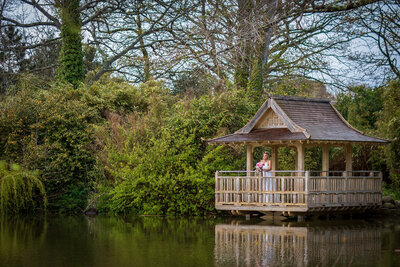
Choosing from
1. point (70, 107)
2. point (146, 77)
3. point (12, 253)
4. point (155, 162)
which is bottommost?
point (12, 253)

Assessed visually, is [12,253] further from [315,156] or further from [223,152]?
[315,156]

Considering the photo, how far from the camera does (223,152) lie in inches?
952

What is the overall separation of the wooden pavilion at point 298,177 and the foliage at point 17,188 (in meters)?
7.05

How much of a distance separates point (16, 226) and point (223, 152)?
859 centimetres

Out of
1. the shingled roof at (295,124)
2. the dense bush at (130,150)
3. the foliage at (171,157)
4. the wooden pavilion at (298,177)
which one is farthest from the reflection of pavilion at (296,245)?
the dense bush at (130,150)

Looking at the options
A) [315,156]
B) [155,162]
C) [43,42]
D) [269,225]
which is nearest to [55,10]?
[43,42]

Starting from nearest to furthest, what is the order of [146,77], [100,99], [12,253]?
[12,253]
[100,99]
[146,77]

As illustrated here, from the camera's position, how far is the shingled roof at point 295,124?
2091 centimetres

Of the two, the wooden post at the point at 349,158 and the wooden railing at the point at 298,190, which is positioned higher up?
the wooden post at the point at 349,158

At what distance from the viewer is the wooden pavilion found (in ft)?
66.7

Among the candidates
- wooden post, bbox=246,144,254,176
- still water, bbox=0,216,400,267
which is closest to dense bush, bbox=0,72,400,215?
wooden post, bbox=246,144,254,176

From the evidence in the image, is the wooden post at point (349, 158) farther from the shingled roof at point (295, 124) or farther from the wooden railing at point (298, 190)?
the shingled roof at point (295, 124)

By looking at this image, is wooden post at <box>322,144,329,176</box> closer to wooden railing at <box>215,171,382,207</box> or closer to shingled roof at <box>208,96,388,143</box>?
wooden railing at <box>215,171,382,207</box>

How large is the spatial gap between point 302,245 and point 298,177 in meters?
5.98
